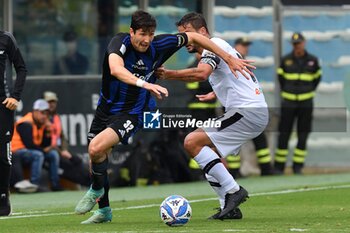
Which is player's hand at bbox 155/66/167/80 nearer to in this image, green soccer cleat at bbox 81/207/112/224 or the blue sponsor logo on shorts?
the blue sponsor logo on shorts

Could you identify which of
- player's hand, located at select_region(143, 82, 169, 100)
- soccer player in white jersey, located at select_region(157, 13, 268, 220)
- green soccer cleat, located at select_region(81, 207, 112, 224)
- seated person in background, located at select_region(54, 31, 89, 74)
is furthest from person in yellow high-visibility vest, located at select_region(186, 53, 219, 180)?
player's hand, located at select_region(143, 82, 169, 100)

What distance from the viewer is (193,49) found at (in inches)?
488

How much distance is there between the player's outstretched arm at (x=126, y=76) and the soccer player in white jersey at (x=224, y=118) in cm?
86

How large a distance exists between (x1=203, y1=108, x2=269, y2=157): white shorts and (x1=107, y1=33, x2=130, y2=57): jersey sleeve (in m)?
1.48

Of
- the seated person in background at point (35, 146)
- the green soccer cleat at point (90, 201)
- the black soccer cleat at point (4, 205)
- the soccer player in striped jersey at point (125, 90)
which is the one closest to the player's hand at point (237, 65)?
the soccer player in striped jersey at point (125, 90)

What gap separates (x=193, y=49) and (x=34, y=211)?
10.4 ft

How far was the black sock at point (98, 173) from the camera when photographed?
11586 mm

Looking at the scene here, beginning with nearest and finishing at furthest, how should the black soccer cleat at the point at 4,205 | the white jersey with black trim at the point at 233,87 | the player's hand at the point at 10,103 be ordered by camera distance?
1. the white jersey with black trim at the point at 233,87
2. the player's hand at the point at 10,103
3. the black soccer cleat at the point at 4,205

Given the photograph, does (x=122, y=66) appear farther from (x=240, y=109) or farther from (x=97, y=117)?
(x=240, y=109)

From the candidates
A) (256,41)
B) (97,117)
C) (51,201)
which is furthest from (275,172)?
(97,117)

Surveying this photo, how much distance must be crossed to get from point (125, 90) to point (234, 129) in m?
1.39

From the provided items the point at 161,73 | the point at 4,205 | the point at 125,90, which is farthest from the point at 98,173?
the point at 4,205

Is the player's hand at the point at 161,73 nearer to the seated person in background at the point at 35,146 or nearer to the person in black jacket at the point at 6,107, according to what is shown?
the person in black jacket at the point at 6,107

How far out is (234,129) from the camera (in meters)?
12.5
